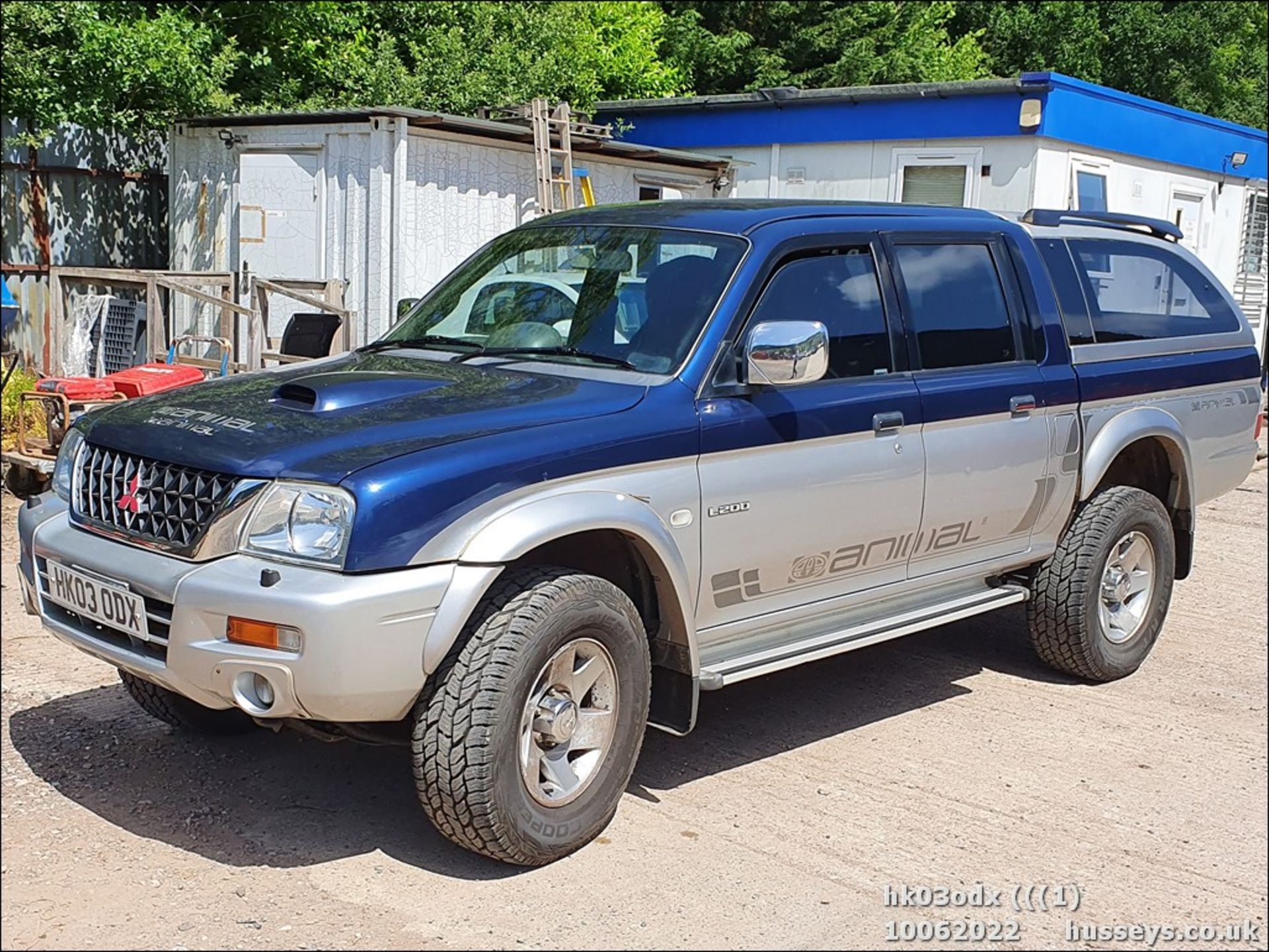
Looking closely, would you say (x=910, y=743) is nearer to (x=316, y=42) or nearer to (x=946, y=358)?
(x=946, y=358)

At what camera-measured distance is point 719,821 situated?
472 centimetres

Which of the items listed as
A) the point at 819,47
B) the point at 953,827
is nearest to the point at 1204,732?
the point at 953,827

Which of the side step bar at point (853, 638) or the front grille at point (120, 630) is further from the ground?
the front grille at point (120, 630)

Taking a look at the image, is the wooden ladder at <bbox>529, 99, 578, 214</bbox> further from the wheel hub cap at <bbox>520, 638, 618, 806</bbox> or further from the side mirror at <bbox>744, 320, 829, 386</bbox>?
the wheel hub cap at <bbox>520, 638, 618, 806</bbox>

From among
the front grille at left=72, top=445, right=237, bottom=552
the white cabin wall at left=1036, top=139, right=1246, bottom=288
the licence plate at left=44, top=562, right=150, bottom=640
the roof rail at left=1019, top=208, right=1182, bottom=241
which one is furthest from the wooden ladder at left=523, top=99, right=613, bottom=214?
the licence plate at left=44, top=562, right=150, bottom=640

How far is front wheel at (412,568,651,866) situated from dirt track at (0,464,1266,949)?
170 millimetres

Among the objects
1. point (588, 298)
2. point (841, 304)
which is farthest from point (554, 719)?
point (841, 304)

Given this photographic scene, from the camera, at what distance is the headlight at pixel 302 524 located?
151 inches

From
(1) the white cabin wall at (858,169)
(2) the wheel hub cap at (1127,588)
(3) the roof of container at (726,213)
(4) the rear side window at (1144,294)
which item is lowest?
(2) the wheel hub cap at (1127,588)

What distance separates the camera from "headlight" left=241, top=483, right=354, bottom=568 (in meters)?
3.84

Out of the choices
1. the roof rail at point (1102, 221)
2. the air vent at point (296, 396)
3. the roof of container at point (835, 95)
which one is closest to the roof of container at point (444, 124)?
the roof of container at point (835, 95)

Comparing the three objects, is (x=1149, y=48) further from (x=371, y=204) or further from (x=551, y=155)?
(x=371, y=204)

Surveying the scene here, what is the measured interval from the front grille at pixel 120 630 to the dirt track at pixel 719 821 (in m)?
0.65

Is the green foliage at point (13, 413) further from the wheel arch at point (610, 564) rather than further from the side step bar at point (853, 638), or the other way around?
the side step bar at point (853, 638)
